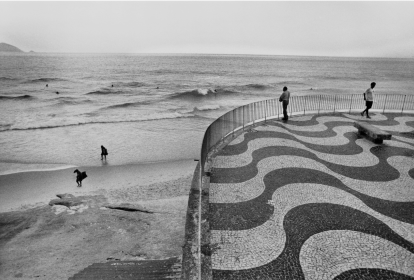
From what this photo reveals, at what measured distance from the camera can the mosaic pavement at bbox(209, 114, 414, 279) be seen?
4156mm

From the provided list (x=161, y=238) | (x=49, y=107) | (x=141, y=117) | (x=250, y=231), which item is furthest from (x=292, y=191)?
(x=49, y=107)

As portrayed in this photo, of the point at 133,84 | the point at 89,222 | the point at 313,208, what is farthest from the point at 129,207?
the point at 133,84

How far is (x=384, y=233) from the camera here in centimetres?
486

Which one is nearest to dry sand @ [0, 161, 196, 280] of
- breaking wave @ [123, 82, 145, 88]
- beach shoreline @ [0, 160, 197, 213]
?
beach shoreline @ [0, 160, 197, 213]

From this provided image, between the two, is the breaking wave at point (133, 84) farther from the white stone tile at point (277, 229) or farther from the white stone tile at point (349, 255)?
the white stone tile at point (349, 255)

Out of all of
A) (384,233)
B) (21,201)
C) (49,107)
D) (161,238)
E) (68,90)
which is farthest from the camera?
(68,90)

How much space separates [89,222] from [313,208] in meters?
6.27

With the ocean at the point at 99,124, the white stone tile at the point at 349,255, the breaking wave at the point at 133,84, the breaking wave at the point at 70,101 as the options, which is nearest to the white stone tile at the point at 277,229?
the white stone tile at the point at 349,255

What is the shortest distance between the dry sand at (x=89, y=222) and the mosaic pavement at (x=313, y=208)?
6.58 ft

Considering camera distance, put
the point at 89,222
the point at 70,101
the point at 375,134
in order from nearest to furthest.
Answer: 1. the point at 89,222
2. the point at 375,134
3. the point at 70,101

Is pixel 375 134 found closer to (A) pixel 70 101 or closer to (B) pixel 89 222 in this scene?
(B) pixel 89 222

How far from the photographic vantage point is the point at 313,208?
5707mm

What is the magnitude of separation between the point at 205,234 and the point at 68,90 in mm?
40703

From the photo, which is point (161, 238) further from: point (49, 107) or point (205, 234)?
point (49, 107)
